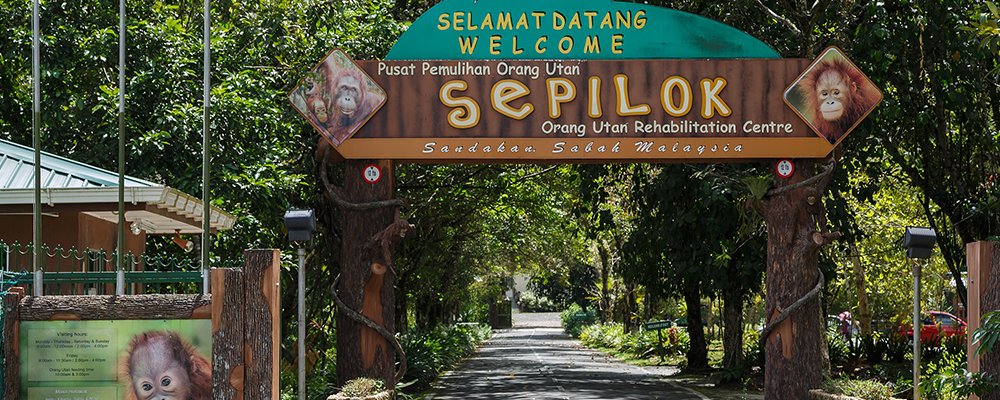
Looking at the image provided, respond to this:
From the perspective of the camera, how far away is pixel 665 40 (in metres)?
14.0

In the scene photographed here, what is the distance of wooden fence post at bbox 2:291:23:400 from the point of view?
9711mm

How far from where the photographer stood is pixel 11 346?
979cm

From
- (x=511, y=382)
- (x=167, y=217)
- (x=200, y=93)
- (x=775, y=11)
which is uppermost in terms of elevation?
(x=775, y=11)

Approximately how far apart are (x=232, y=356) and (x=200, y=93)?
8.56m

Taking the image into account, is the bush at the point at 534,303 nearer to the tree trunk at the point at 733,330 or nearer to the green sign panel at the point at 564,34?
the tree trunk at the point at 733,330

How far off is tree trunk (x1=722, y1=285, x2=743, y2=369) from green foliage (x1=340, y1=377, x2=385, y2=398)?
11.9m

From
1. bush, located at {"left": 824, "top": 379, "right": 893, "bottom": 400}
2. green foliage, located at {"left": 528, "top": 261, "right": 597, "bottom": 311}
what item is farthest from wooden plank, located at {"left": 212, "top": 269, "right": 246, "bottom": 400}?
green foliage, located at {"left": 528, "top": 261, "right": 597, "bottom": 311}

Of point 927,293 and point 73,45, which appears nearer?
point 73,45

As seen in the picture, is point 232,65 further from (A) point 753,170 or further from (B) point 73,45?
(A) point 753,170

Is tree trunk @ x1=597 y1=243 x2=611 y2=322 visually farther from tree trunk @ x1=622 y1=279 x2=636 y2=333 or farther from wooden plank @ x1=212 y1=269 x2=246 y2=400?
wooden plank @ x1=212 y1=269 x2=246 y2=400

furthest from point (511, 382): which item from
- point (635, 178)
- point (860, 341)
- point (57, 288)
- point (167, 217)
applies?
point (57, 288)

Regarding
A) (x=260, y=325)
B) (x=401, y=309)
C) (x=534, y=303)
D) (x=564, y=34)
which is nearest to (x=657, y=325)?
(x=401, y=309)

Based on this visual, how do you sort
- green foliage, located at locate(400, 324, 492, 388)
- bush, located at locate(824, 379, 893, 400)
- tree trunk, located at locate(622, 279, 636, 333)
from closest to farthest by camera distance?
1. bush, located at locate(824, 379, 893, 400)
2. green foliage, located at locate(400, 324, 492, 388)
3. tree trunk, located at locate(622, 279, 636, 333)

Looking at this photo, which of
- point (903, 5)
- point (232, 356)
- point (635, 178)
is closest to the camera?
point (232, 356)
